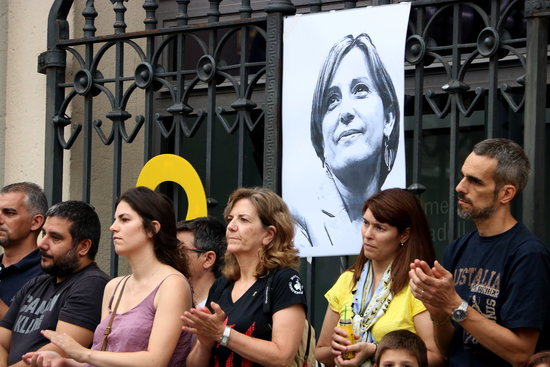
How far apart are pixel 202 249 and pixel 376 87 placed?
1288 millimetres

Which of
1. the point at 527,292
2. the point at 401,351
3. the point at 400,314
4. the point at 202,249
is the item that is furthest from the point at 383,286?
the point at 202,249

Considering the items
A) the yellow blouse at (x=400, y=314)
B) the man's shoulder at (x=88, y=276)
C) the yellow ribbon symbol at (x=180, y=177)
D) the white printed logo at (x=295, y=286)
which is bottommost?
the yellow blouse at (x=400, y=314)

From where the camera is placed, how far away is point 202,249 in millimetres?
6457

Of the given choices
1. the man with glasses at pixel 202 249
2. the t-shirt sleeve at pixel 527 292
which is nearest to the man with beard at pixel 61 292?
the man with glasses at pixel 202 249

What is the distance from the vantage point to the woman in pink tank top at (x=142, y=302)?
5.43m

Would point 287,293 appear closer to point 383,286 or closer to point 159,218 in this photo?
point 383,286

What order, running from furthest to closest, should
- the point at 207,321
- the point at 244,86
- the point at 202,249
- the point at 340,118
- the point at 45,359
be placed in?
1. the point at 244,86
2. the point at 202,249
3. the point at 340,118
4. the point at 45,359
5. the point at 207,321

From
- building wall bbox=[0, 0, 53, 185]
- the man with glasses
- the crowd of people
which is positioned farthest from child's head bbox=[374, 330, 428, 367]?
building wall bbox=[0, 0, 53, 185]

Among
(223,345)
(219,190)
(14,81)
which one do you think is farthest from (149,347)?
(14,81)

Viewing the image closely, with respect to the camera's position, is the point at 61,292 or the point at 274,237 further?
the point at 61,292

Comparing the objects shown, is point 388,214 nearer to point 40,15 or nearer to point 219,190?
point 219,190

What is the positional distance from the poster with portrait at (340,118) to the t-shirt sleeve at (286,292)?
0.75 metres

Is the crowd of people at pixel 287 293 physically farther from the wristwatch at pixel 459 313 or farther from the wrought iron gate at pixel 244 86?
the wrought iron gate at pixel 244 86

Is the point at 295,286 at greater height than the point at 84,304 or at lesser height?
greater
